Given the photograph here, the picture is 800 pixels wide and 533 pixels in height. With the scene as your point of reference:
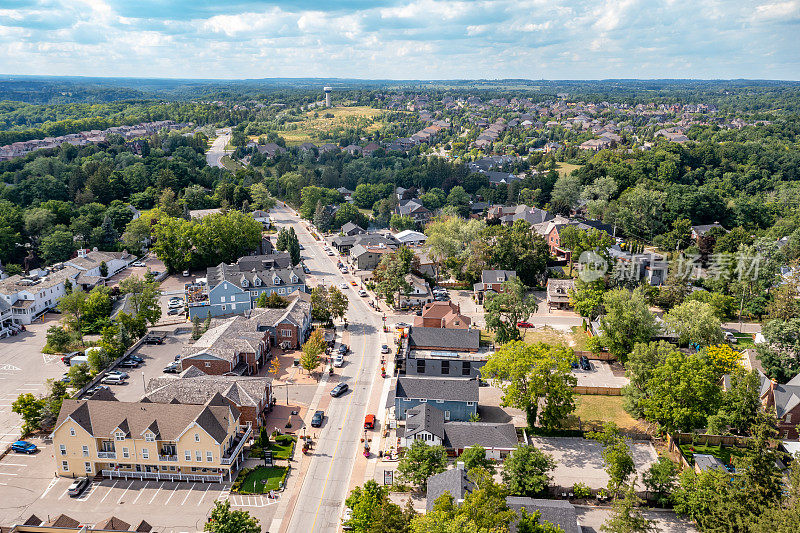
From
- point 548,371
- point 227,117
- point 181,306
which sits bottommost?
point 181,306

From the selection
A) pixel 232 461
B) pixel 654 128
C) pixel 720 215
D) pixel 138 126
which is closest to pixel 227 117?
pixel 138 126

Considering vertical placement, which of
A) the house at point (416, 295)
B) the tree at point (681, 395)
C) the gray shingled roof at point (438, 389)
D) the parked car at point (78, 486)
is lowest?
the parked car at point (78, 486)

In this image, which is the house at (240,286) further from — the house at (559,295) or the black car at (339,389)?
the house at (559,295)

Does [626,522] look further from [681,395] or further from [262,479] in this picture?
[262,479]

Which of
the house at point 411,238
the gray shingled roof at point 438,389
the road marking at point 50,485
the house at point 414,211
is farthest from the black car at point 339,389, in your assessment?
the house at point 414,211

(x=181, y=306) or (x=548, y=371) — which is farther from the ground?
(x=548, y=371)

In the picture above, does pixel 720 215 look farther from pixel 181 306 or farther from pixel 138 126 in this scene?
pixel 138 126

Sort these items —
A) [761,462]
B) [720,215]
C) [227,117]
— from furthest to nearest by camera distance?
[227,117] → [720,215] → [761,462]
